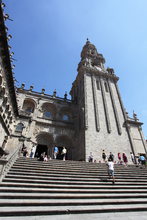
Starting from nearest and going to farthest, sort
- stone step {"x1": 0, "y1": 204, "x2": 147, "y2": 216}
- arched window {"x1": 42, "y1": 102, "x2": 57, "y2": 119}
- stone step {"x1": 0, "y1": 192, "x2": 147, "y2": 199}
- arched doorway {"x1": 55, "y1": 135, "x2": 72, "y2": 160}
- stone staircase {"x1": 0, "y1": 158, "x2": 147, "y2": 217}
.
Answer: stone step {"x1": 0, "y1": 204, "x2": 147, "y2": 216} → stone staircase {"x1": 0, "y1": 158, "x2": 147, "y2": 217} → stone step {"x1": 0, "y1": 192, "x2": 147, "y2": 199} → arched doorway {"x1": 55, "y1": 135, "x2": 72, "y2": 160} → arched window {"x1": 42, "y1": 102, "x2": 57, "y2": 119}

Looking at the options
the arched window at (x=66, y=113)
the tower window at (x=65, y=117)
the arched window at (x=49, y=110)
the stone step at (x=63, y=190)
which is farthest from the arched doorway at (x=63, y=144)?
the stone step at (x=63, y=190)

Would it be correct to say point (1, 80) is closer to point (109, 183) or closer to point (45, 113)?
point (45, 113)

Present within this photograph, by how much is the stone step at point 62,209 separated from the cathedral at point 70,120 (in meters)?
12.1

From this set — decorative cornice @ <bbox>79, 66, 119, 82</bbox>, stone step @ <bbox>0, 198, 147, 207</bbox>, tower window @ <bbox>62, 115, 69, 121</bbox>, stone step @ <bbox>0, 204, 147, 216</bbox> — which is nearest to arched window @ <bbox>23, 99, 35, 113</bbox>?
tower window @ <bbox>62, 115, 69, 121</bbox>

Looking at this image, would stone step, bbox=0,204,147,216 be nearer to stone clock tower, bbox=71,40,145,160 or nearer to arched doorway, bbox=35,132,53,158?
stone clock tower, bbox=71,40,145,160

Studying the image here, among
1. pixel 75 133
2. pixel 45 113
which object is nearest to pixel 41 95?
pixel 45 113

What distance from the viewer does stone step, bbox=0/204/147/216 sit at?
4724 millimetres

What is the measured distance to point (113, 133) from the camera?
22.4 m

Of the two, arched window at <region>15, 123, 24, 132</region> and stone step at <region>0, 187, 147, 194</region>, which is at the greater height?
arched window at <region>15, 123, 24, 132</region>

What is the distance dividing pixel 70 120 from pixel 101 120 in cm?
743

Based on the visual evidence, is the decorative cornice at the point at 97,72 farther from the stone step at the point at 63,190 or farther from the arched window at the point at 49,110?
the stone step at the point at 63,190

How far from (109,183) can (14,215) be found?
6077mm

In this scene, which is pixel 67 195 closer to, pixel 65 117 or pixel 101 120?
pixel 101 120

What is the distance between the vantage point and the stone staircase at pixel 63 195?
17.1 ft
